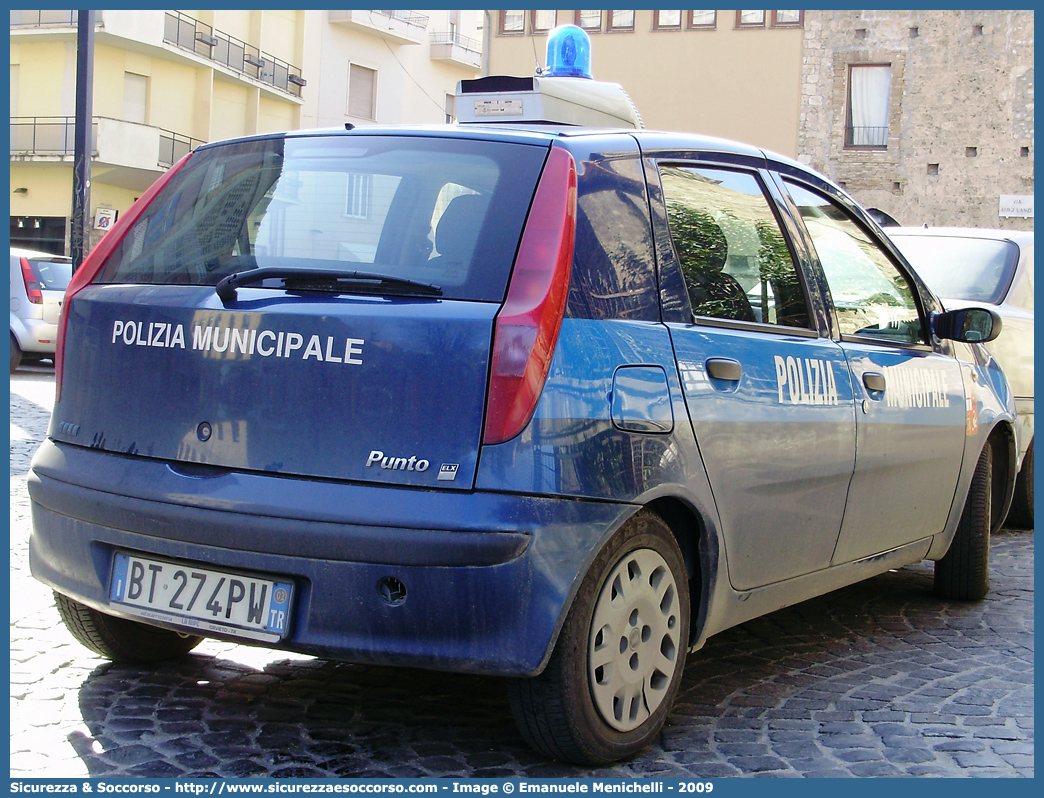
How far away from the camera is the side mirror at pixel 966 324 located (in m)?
4.82

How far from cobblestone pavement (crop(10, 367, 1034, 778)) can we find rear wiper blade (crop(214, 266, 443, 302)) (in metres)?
1.17

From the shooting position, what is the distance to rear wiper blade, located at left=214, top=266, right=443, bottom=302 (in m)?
2.99

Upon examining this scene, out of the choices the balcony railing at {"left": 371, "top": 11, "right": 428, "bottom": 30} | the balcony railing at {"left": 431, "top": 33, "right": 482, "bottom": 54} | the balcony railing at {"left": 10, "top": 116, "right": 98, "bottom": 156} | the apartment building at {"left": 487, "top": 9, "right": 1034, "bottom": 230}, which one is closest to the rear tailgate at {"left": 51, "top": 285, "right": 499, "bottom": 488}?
the apartment building at {"left": 487, "top": 9, "right": 1034, "bottom": 230}

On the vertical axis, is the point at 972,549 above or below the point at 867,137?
below

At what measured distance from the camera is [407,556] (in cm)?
279

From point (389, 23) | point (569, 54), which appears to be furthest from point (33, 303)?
point (389, 23)

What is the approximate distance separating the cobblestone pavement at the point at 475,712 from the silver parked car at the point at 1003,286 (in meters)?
2.64

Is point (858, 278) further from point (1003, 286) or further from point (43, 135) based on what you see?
point (43, 135)

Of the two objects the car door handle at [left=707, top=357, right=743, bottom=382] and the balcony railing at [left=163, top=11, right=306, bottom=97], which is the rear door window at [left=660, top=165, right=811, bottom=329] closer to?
the car door handle at [left=707, top=357, right=743, bottom=382]

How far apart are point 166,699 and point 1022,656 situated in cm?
299

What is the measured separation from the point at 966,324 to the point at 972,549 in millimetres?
1027
